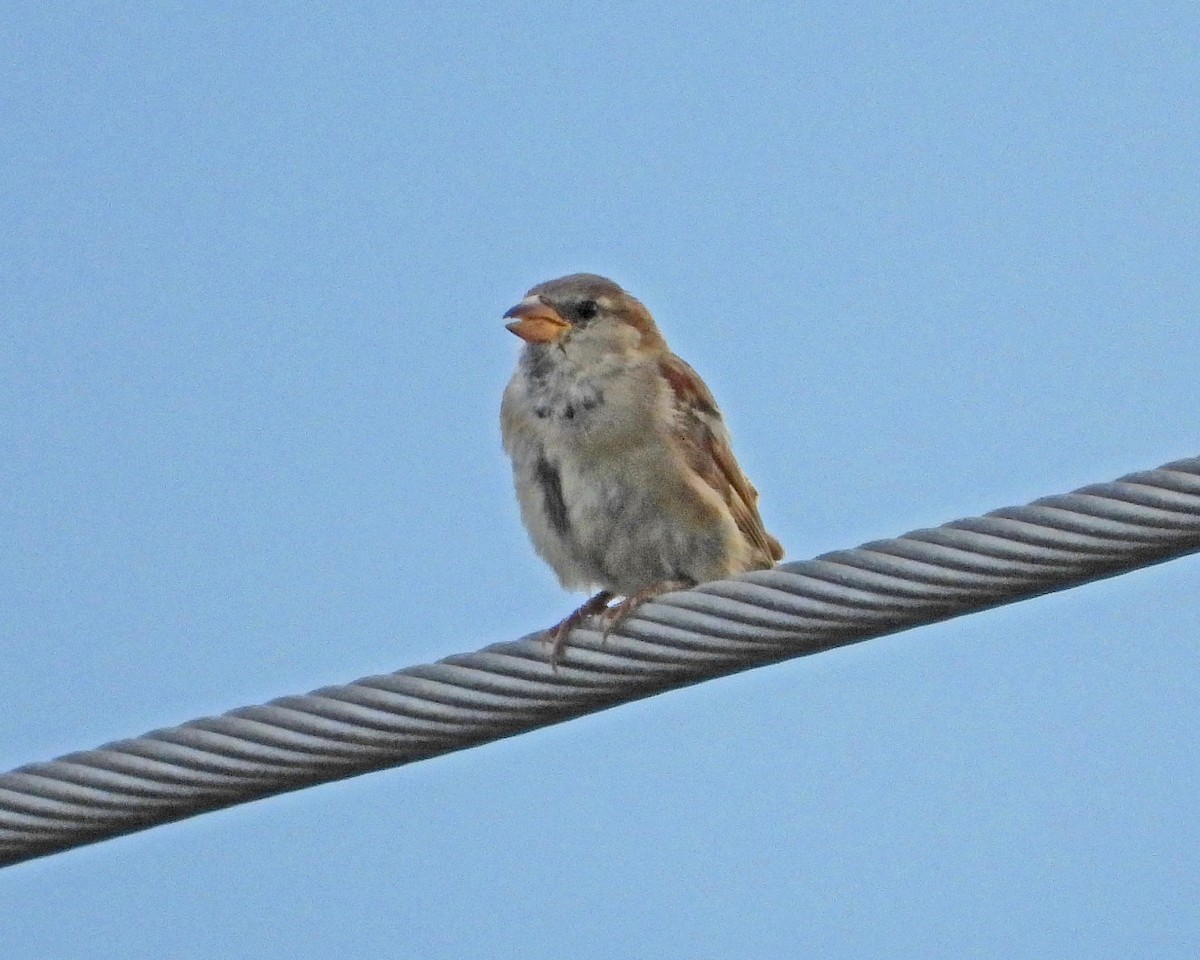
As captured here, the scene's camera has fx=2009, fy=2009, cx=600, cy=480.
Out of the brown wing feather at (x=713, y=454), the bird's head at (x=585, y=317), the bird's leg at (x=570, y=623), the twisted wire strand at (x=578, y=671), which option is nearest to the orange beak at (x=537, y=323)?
the bird's head at (x=585, y=317)

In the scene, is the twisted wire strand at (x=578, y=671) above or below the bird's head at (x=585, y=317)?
below

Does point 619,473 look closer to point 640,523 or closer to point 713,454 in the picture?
point 640,523

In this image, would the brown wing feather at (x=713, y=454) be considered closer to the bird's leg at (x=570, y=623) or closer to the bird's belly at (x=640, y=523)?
the bird's belly at (x=640, y=523)

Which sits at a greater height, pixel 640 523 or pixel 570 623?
pixel 640 523

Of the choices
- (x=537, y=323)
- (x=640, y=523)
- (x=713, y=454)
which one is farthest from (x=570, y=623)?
(x=537, y=323)

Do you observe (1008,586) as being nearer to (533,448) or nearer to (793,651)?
(793,651)
